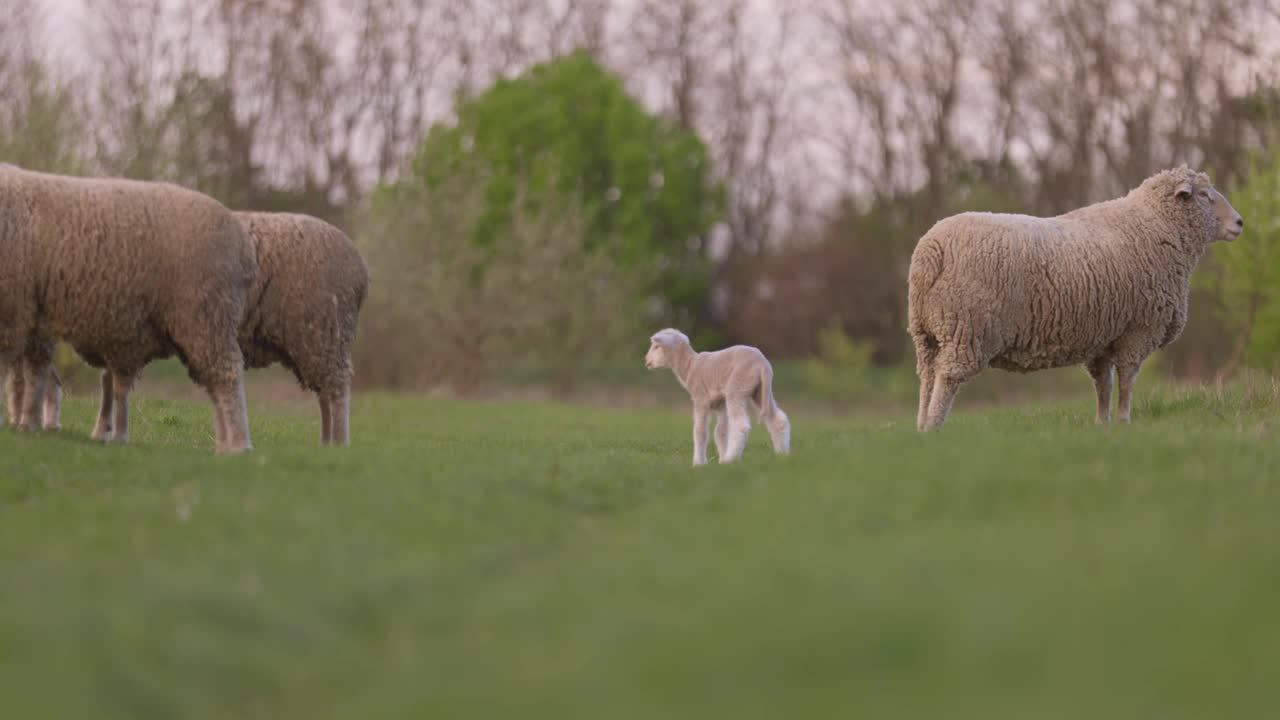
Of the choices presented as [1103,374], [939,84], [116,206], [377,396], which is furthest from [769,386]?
[939,84]

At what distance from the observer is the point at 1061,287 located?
1266cm

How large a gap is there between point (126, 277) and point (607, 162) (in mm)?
41473

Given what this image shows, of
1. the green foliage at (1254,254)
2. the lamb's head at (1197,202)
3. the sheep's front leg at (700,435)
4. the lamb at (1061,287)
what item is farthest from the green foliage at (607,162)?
the sheep's front leg at (700,435)

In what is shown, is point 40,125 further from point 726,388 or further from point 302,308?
point 726,388

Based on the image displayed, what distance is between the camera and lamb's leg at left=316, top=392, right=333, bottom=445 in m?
12.2

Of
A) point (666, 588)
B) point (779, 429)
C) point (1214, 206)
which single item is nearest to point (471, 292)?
point (1214, 206)

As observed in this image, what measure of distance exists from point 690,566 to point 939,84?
39.8 metres

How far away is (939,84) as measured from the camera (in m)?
43.3

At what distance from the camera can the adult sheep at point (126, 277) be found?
10.6m

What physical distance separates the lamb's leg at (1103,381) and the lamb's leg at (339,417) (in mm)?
7514

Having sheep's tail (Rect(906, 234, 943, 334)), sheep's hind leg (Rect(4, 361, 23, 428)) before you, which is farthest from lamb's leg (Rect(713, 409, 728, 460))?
sheep's hind leg (Rect(4, 361, 23, 428))

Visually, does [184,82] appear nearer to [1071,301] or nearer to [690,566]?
[1071,301]

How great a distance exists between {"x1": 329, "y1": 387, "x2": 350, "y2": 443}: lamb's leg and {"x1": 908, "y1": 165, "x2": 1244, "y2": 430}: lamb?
536cm

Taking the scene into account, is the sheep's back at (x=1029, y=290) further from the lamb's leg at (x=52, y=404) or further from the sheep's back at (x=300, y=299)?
the lamb's leg at (x=52, y=404)
